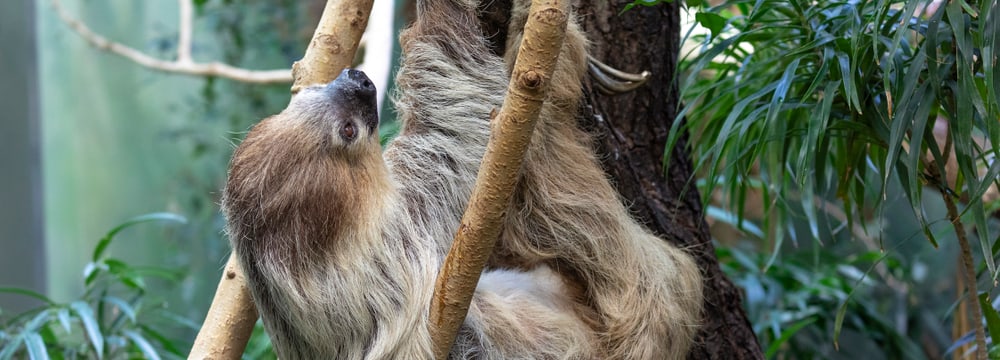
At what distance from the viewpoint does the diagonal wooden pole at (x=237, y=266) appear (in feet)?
9.62

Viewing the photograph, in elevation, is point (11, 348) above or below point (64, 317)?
below

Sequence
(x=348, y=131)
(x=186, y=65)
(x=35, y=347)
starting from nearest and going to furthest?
1. (x=348, y=131)
2. (x=35, y=347)
3. (x=186, y=65)

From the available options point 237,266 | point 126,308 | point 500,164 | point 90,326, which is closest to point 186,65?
point 126,308

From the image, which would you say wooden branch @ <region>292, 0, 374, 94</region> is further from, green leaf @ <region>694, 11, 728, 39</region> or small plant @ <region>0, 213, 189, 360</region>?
small plant @ <region>0, 213, 189, 360</region>

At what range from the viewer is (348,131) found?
2.65m

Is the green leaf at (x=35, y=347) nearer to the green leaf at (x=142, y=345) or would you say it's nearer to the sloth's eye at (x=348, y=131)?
the green leaf at (x=142, y=345)

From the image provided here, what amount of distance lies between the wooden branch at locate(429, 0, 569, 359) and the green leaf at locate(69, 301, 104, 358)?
2301 millimetres

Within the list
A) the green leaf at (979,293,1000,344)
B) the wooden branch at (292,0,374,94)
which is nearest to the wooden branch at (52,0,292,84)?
the wooden branch at (292,0,374,94)

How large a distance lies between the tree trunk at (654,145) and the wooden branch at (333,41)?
0.79 m

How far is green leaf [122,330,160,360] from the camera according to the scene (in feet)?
13.4

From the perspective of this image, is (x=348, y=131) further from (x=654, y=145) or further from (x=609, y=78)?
(x=654, y=145)

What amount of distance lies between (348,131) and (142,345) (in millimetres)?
2210

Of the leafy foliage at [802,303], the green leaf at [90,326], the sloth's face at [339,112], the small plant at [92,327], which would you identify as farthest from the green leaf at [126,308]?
the leafy foliage at [802,303]

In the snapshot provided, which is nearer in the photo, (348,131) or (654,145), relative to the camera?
(348,131)
